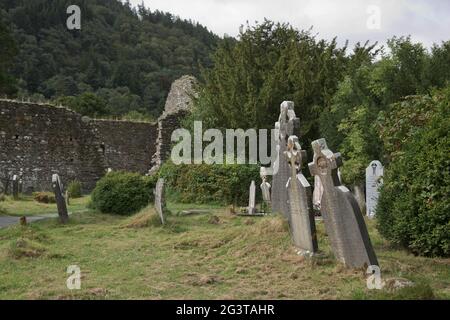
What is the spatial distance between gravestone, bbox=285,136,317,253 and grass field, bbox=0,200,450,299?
26 centimetres

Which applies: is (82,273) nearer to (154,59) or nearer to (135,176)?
(135,176)

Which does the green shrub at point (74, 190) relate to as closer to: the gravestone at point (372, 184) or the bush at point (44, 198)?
the bush at point (44, 198)

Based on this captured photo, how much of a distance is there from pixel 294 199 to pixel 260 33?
20.0 metres

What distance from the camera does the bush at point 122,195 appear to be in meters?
15.9

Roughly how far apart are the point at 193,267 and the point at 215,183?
11.7 metres

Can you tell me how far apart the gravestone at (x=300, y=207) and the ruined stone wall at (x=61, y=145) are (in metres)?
18.5

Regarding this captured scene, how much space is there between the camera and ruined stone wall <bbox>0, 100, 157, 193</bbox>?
25531mm

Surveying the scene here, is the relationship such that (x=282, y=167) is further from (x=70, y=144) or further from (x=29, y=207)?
(x=70, y=144)

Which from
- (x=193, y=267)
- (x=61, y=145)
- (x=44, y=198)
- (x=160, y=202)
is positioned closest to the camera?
(x=193, y=267)

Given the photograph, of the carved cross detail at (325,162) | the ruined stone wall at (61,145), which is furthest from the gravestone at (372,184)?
the ruined stone wall at (61,145)

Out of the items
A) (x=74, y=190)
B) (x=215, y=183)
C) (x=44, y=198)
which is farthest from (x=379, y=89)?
(x=74, y=190)

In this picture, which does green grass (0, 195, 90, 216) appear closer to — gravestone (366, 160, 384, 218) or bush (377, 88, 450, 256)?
gravestone (366, 160, 384, 218)

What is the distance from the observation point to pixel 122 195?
52.2 ft
